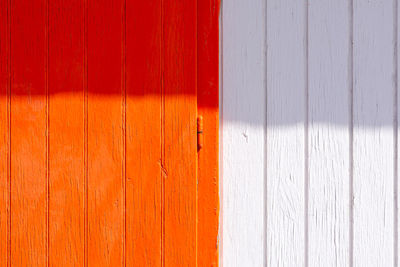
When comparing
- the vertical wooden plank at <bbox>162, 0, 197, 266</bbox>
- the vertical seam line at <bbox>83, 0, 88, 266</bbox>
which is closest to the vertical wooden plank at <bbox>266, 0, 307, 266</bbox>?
the vertical wooden plank at <bbox>162, 0, 197, 266</bbox>

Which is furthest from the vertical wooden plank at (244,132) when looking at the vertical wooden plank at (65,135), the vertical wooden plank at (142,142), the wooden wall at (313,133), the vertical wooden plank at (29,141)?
the vertical wooden plank at (29,141)

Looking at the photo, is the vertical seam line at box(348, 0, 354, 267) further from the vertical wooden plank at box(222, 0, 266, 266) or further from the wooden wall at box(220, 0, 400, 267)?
the vertical wooden plank at box(222, 0, 266, 266)

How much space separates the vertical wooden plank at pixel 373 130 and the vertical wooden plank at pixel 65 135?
3.06 ft

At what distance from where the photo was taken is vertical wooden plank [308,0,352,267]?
1.33m

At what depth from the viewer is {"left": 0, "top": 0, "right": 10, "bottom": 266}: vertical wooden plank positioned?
4.11ft

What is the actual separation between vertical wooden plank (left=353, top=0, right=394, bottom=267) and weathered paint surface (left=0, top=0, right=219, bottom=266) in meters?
0.56

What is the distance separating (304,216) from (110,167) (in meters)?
0.68

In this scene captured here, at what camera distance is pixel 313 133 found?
1.33 metres

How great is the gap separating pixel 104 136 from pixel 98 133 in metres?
0.02

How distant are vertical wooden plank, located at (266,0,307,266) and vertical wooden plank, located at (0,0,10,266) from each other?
86cm

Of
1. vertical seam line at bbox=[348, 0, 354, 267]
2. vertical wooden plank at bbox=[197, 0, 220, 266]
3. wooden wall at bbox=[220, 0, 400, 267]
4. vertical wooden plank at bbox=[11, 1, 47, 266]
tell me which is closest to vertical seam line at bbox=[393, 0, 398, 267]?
wooden wall at bbox=[220, 0, 400, 267]

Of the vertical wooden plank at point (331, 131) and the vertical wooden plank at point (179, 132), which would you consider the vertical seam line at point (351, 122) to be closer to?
the vertical wooden plank at point (331, 131)

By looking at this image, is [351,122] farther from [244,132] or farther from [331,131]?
[244,132]

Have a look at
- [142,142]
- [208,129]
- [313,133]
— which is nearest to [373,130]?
[313,133]
